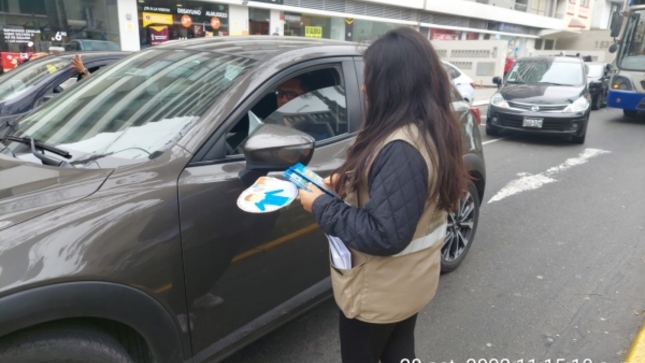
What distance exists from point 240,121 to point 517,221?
370cm

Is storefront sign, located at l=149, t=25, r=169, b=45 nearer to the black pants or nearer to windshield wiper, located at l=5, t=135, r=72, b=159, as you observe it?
windshield wiper, located at l=5, t=135, r=72, b=159

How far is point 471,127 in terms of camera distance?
3.64m

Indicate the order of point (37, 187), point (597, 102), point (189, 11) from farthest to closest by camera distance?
point (189, 11) < point (597, 102) < point (37, 187)

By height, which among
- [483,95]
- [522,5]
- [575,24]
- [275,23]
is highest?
[522,5]

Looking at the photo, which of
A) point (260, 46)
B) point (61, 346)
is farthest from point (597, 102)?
point (61, 346)

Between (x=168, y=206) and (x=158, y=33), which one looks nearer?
(x=168, y=206)

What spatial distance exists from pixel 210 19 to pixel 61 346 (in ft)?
53.2

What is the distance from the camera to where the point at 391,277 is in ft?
5.36

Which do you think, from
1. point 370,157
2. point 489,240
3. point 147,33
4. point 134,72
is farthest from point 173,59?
point 147,33

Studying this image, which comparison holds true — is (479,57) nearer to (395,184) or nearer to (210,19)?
(210,19)

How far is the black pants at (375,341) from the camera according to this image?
178 cm

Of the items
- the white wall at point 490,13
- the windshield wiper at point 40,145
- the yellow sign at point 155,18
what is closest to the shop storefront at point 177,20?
the yellow sign at point 155,18

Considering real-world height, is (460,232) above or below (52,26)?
below

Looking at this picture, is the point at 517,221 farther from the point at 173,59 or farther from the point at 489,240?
the point at 173,59
